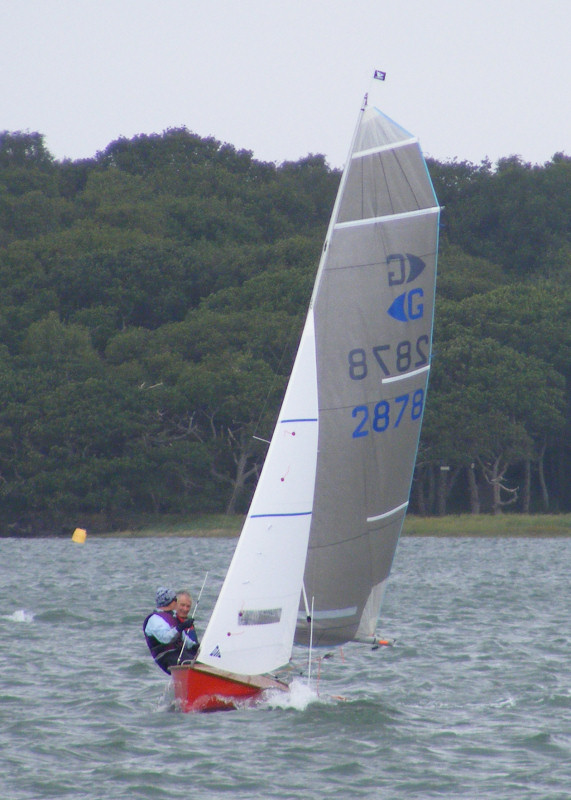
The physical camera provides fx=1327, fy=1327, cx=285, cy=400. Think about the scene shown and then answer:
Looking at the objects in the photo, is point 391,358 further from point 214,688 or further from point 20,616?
point 20,616

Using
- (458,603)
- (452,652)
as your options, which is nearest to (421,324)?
(452,652)

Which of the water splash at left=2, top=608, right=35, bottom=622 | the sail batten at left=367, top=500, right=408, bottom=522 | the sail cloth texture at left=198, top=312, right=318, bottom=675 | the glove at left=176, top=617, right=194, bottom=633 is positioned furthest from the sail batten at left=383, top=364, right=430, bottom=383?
the water splash at left=2, top=608, right=35, bottom=622

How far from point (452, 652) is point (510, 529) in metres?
32.3

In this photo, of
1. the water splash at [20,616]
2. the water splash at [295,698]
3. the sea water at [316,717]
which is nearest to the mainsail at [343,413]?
the water splash at [295,698]

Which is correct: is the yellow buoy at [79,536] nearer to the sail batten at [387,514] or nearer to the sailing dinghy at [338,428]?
the sail batten at [387,514]

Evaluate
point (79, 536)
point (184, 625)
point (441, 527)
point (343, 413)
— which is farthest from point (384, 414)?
point (441, 527)

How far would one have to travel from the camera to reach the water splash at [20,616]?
19.3m

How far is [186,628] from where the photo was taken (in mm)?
11453

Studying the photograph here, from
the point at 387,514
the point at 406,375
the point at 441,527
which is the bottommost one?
the point at 441,527

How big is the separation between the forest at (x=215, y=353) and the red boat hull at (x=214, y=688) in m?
35.1

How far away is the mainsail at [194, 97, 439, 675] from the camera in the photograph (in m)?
11.0

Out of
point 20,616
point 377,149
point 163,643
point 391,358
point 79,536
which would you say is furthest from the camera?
point 79,536

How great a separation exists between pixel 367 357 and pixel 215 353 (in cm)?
4685

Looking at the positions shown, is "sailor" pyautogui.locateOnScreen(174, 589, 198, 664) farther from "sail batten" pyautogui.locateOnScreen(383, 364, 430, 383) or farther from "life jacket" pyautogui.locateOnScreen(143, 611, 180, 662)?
"sail batten" pyautogui.locateOnScreen(383, 364, 430, 383)
